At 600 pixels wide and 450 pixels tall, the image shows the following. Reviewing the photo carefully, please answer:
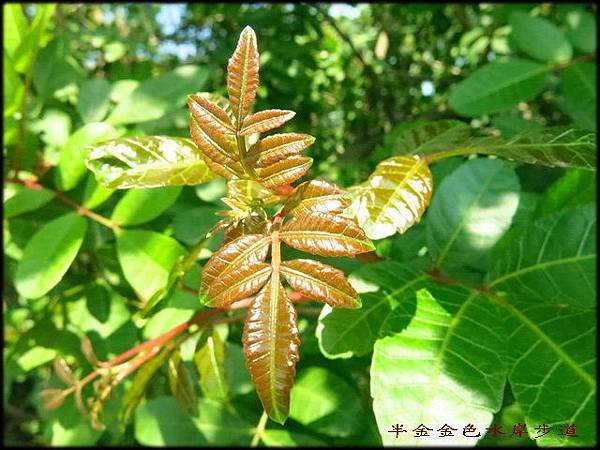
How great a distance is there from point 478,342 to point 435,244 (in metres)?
0.23

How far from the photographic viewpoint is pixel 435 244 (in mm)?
885

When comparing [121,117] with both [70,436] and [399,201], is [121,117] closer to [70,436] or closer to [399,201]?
[70,436]

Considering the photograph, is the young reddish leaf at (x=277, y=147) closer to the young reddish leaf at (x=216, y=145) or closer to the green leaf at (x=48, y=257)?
the young reddish leaf at (x=216, y=145)

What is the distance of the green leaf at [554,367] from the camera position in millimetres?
630

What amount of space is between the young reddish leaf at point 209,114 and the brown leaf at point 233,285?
0.14 m

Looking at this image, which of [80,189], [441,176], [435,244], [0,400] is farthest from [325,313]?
[0,400]

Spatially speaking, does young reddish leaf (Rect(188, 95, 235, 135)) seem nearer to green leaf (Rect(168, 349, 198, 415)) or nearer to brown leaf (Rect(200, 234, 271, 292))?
brown leaf (Rect(200, 234, 271, 292))

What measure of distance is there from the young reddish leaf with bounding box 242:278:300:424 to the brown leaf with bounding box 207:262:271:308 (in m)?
0.02

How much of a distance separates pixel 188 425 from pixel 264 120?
815 mm

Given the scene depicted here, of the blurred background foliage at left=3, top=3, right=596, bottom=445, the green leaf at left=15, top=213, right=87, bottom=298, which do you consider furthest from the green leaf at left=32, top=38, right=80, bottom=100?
the green leaf at left=15, top=213, right=87, bottom=298

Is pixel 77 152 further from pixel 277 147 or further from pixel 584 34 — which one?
pixel 584 34

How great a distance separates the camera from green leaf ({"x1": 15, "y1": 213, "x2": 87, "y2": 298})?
3.05ft

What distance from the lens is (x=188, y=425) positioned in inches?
46.3

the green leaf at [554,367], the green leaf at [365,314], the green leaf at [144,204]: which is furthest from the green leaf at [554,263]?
the green leaf at [144,204]
